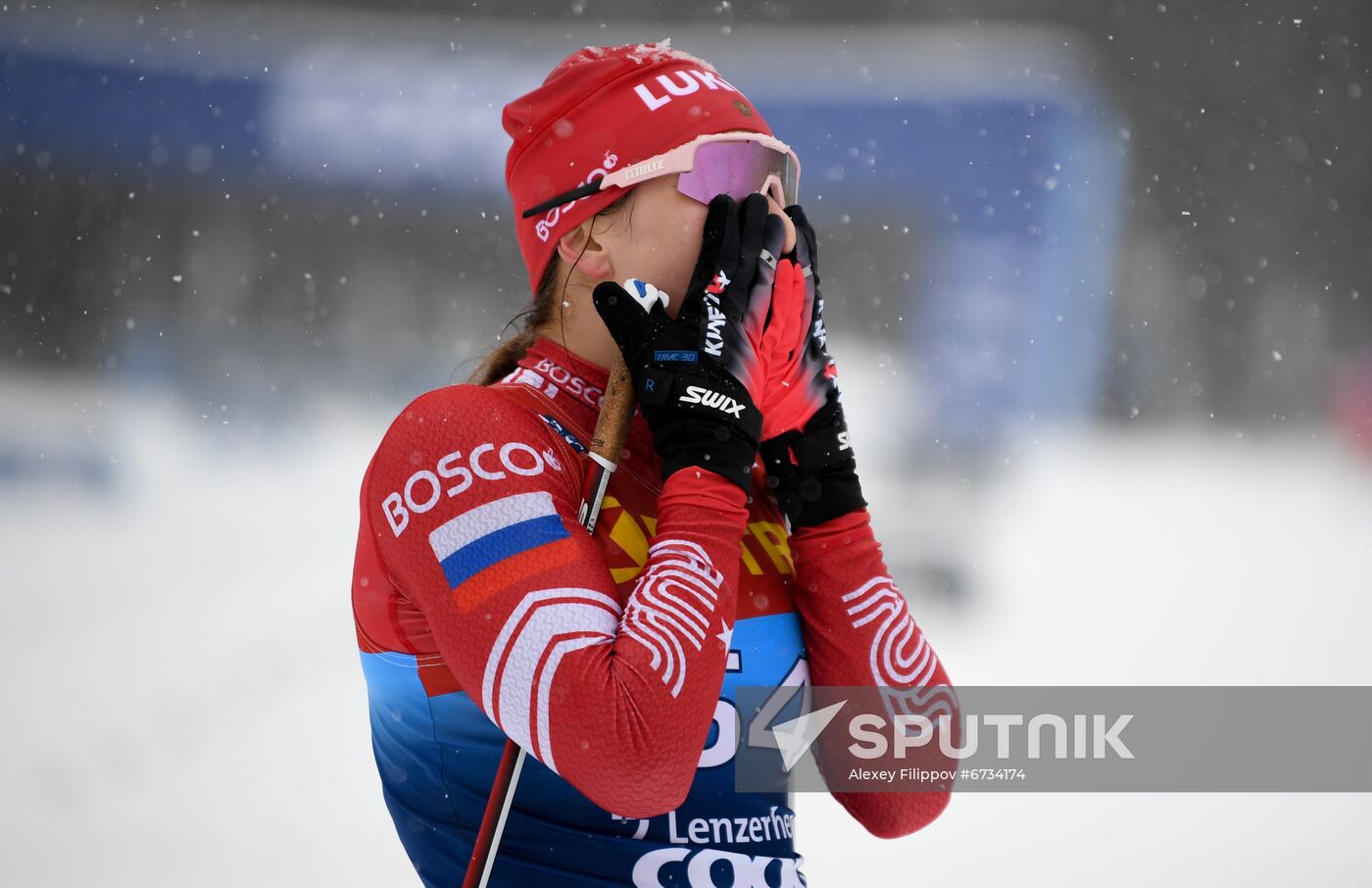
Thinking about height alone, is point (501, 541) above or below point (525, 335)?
below

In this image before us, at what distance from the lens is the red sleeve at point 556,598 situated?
911mm

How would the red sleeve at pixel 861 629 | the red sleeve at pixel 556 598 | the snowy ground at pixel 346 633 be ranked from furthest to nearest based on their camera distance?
the snowy ground at pixel 346 633 → the red sleeve at pixel 861 629 → the red sleeve at pixel 556 598

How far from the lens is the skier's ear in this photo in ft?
3.94

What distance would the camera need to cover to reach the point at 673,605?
0.94 m

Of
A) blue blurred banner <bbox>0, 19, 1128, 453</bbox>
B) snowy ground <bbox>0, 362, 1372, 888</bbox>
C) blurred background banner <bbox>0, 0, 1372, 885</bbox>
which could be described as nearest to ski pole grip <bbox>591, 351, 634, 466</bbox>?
snowy ground <bbox>0, 362, 1372, 888</bbox>

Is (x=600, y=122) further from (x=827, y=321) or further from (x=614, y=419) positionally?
(x=827, y=321)

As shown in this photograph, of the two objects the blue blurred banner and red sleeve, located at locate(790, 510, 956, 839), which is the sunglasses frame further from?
the blue blurred banner

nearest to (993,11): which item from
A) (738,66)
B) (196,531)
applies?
(738,66)

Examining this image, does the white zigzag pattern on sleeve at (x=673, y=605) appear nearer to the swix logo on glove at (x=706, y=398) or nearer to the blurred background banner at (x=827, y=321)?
the swix logo on glove at (x=706, y=398)

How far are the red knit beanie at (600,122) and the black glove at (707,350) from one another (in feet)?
0.49

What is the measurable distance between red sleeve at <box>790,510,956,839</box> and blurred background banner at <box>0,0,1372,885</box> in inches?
71.7

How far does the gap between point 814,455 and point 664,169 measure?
0.32m

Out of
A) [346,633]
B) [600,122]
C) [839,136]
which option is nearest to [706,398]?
[600,122]

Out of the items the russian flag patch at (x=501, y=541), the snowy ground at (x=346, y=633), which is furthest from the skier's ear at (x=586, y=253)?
the snowy ground at (x=346, y=633)
